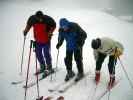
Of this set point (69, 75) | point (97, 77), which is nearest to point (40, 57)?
point (69, 75)

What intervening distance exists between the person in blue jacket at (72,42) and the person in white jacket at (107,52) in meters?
0.13

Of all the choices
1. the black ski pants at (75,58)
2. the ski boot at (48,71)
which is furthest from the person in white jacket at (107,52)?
the ski boot at (48,71)

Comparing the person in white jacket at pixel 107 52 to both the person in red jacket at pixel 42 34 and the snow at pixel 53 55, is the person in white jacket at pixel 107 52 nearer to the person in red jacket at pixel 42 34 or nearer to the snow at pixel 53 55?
the snow at pixel 53 55

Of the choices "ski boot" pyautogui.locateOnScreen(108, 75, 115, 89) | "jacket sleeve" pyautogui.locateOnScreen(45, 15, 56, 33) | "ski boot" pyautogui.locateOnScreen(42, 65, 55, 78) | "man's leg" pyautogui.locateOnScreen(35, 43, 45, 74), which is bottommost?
"ski boot" pyautogui.locateOnScreen(108, 75, 115, 89)

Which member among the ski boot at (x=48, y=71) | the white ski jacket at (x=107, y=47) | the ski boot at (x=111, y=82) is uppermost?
the white ski jacket at (x=107, y=47)

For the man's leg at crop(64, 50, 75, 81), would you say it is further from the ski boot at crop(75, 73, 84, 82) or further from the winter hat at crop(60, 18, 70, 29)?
the winter hat at crop(60, 18, 70, 29)

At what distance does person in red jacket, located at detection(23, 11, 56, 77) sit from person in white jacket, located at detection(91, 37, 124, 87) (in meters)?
0.36

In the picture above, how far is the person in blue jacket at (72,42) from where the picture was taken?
7.42 feet

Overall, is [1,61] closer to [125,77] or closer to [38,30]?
[38,30]

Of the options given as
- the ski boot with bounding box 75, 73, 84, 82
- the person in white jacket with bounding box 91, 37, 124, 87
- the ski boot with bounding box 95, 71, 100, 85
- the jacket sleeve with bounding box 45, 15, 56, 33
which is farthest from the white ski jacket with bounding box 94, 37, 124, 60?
the jacket sleeve with bounding box 45, 15, 56, 33

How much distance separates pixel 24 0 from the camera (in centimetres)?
296

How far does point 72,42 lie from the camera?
2.30 meters

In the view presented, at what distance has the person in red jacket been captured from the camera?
7.55 feet

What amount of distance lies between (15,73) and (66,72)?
369 millimetres
